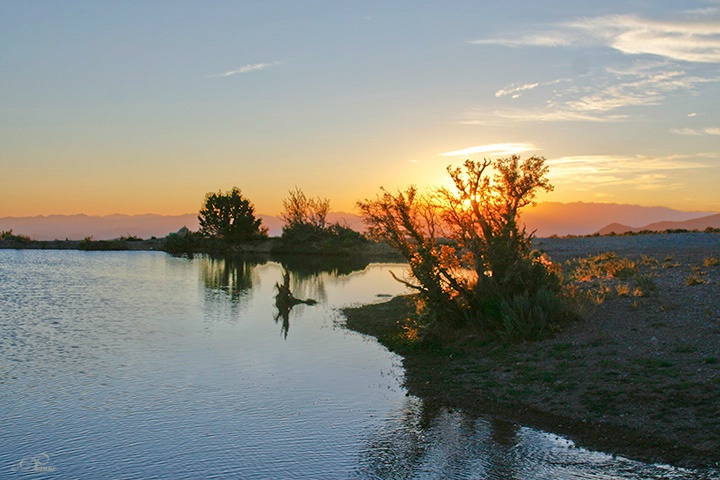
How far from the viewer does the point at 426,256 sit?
68.1 ft

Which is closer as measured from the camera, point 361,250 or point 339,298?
point 339,298

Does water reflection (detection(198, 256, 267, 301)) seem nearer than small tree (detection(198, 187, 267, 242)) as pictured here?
Yes

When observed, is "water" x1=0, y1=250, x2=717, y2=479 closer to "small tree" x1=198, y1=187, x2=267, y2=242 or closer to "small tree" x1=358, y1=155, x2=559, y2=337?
"small tree" x1=358, y1=155, x2=559, y2=337

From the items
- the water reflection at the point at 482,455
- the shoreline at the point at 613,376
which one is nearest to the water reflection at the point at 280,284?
the shoreline at the point at 613,376

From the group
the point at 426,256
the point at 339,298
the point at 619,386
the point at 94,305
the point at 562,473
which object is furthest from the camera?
the point at 339,298

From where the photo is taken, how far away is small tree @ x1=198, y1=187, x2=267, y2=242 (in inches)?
3314

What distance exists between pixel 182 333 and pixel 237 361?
586 centimetres

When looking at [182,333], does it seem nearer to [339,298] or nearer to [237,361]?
[237,361]

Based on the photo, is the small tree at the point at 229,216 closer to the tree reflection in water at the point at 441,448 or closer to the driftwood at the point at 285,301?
the driftwood at the point at 285,301

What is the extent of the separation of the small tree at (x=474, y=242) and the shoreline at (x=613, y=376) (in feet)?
5.07

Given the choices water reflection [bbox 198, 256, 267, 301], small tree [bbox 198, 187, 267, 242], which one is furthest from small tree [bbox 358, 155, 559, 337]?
small tree [bbox 198, 187, 267, 242]

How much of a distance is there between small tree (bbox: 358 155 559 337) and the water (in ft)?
9.58

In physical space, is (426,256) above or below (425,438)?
above

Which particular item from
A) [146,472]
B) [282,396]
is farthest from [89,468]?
[282,396]
